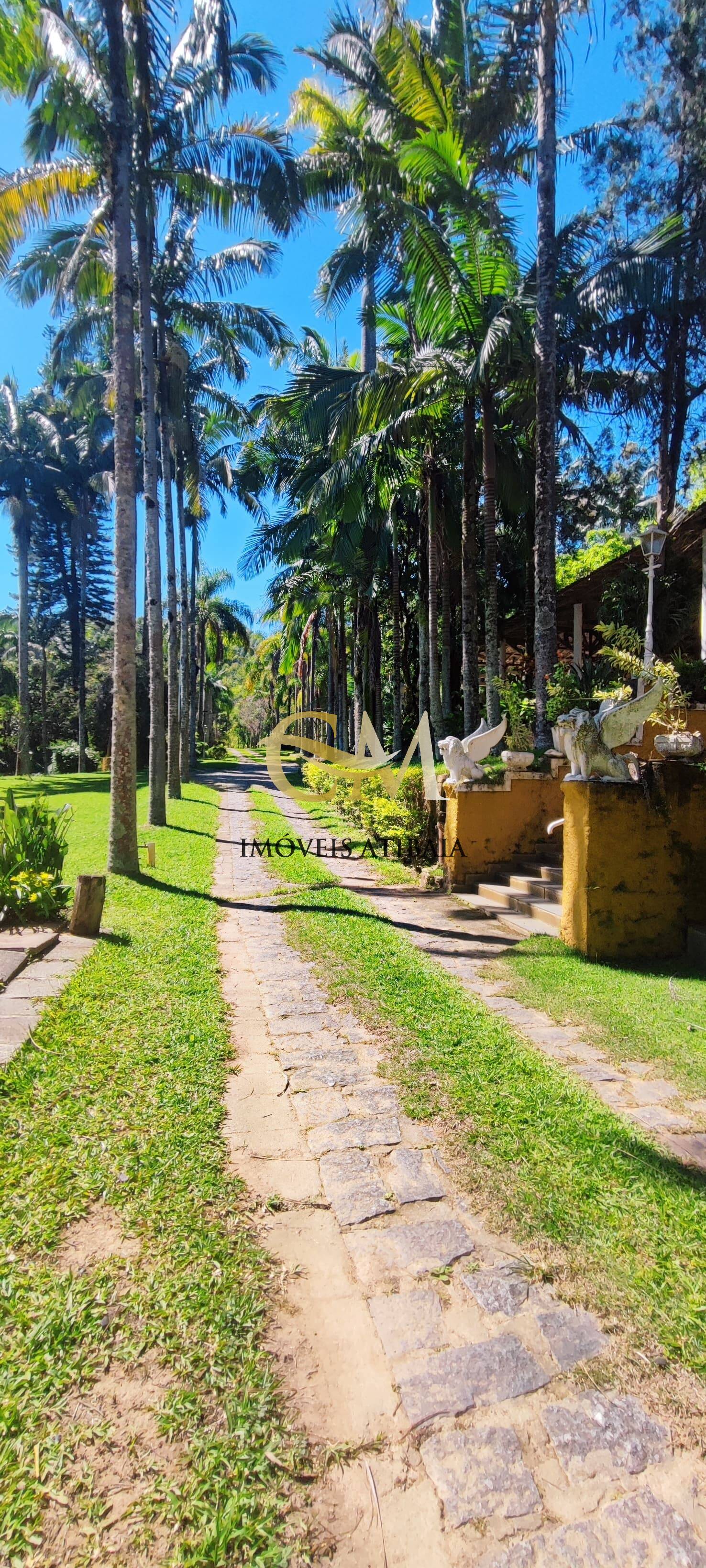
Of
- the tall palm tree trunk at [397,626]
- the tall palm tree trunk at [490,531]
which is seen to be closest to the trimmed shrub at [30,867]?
the tall palm tree trunk at [490,531]

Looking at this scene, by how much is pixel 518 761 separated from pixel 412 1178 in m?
5.28

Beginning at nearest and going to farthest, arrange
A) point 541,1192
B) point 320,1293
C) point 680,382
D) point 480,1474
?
1. point 480,1474
2. point 320,1293
3. point 541,1192
4. point 680,382

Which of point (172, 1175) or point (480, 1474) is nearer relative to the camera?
point (480, 1474)

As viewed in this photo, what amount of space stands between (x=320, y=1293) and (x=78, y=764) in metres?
28.5

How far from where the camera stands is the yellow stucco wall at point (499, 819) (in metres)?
7.56

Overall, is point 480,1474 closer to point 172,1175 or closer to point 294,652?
point 172,1175

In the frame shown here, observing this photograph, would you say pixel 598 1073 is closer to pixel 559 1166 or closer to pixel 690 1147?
pixel 690 1147

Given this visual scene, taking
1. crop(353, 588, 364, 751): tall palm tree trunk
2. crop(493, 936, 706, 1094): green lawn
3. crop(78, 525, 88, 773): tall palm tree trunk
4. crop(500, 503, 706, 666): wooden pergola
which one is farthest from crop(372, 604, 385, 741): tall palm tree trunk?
crop(493, 936, 706, 1094): green lawn

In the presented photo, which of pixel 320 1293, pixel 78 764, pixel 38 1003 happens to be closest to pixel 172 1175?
pixel 320 1293

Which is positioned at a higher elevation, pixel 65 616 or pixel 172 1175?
pixel 65 616

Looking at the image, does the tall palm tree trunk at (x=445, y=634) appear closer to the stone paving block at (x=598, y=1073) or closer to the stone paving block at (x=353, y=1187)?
the stone paving block at (x=598, y=1073)

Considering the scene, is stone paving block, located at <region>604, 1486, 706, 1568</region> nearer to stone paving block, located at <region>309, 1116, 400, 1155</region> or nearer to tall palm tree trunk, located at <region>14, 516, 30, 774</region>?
stone paving block, located at <region>309, 1116, 400, 1155</region>

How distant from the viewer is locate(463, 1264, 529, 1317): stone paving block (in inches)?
82.0

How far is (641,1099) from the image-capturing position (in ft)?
10.7
